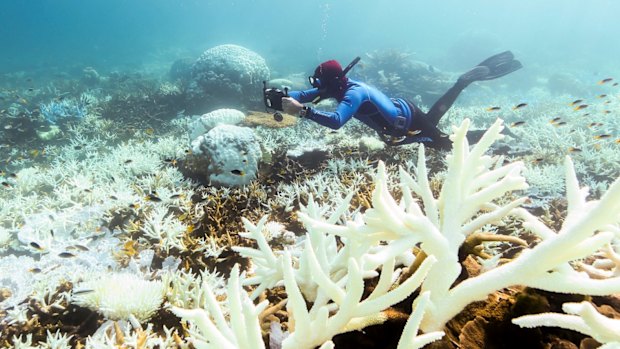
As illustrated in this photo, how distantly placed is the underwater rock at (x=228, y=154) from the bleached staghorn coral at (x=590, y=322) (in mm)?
5131

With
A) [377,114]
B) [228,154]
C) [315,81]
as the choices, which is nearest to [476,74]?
[377,114]

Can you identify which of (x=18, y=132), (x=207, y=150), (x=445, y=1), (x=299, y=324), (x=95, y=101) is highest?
(x=445, y=1)

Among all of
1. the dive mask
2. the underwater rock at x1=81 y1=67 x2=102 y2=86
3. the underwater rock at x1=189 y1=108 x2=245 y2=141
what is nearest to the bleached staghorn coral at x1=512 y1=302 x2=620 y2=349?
Answer: the dive mask

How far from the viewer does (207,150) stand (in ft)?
20.0

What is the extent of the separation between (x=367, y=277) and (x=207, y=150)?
5.02 metres

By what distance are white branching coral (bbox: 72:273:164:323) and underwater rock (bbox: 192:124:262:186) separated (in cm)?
288

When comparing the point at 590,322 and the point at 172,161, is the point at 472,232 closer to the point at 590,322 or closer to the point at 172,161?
the point at 590,322

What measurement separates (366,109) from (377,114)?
13.0 inches

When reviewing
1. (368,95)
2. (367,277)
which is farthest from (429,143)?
(367,277)

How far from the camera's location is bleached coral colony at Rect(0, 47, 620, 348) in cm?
121

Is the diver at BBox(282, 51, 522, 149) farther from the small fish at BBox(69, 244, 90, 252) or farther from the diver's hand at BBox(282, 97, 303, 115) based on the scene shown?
the small fish at BBox(69, 244, 90, 252)

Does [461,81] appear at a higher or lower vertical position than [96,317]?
higher

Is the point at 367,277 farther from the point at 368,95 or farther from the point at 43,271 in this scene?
the point at 368,95

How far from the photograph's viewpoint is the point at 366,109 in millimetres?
6449
